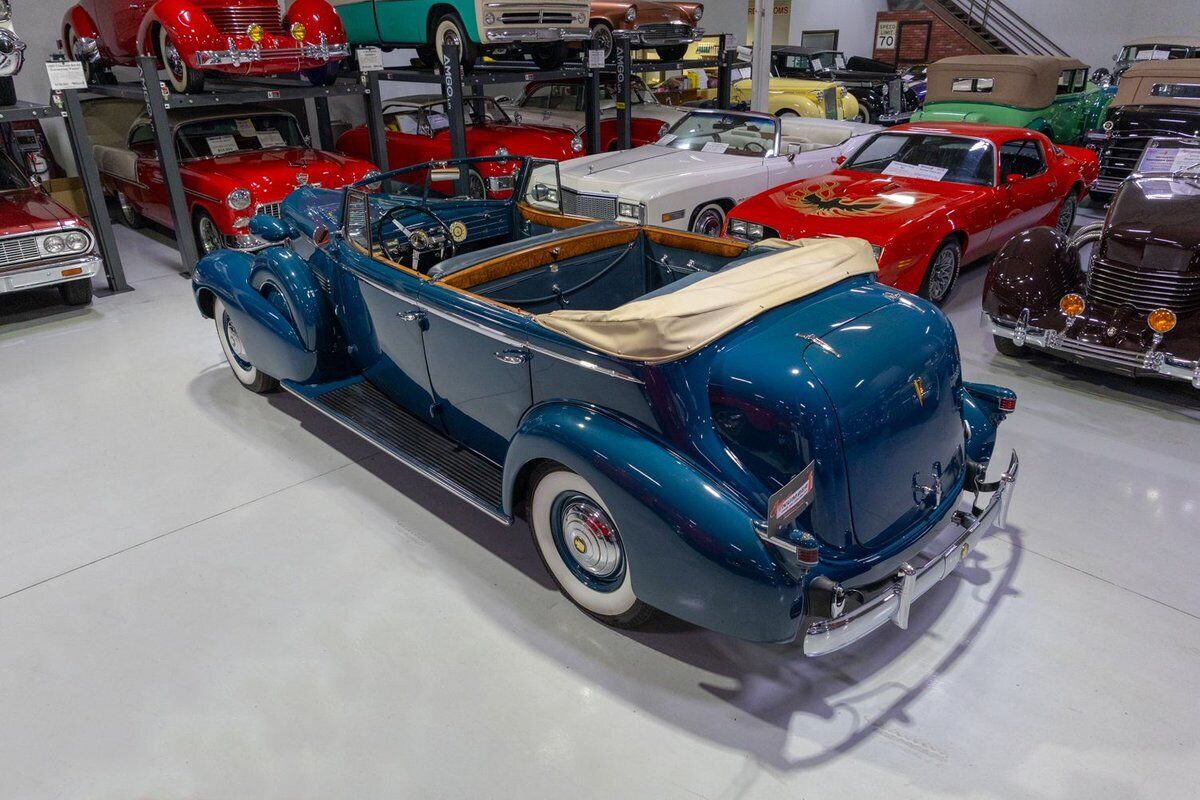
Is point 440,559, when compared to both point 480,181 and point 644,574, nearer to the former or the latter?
point 644,574

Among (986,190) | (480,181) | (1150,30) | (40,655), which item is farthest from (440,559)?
(1150,30)

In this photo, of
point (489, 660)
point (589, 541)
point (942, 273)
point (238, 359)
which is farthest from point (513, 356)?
point (942, 273)

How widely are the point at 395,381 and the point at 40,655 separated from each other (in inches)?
75.1

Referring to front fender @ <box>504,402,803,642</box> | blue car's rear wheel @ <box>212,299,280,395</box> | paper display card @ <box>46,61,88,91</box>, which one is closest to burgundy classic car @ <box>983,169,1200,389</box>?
front fender @ <box>504,402,803,642</box>

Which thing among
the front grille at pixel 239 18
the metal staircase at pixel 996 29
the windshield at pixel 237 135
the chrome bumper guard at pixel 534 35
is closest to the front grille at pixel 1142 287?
the chrome bumper guard at pixel 534 35

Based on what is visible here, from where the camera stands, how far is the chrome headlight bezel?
7.37 meters

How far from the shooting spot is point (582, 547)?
3133 mm

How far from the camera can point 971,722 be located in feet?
9.09

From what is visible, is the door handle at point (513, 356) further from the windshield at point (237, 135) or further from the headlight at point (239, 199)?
the windshield at point (237, 135)

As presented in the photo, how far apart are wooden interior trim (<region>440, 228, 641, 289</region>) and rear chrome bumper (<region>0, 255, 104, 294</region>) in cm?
498

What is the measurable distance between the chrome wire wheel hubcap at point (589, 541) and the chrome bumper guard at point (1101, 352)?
3.64 m

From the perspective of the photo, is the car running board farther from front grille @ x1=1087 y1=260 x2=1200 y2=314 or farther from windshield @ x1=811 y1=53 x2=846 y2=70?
windshield @ x1=811 y1=53 x2=846 y2=70

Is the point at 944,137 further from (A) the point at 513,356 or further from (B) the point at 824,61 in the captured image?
(B) the point at 824,61

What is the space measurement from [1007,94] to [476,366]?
10.1 meters
